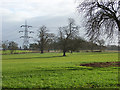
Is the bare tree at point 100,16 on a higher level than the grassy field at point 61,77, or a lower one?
higher

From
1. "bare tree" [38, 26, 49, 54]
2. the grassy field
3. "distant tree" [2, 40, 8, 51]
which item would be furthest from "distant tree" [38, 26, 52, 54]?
the grassy field

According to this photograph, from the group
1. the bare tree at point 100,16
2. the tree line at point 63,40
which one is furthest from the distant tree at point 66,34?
the bare tree at point 100,16

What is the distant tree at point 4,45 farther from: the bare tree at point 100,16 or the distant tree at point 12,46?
the bare tree at point 100,16

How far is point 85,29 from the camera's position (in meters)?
18.9

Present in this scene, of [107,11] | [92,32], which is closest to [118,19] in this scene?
[107,11]

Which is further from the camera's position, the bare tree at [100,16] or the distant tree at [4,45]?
the distant tree at [4,45]

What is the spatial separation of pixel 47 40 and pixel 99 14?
6389 cm

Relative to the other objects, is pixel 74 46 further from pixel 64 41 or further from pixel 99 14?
pixel 99 14

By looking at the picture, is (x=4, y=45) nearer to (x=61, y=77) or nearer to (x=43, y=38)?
(x=43, y=38)

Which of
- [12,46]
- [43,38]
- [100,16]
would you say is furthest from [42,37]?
[100,16]

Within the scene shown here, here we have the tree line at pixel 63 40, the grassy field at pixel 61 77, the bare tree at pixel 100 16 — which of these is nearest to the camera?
the grassy field at pixel 61 77

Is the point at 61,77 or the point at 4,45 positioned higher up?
the point at 4,45

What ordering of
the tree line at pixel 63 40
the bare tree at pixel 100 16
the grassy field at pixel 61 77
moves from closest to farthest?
the grassy field at pixel 61 77 < the bare tree at pixel 100 16 < the tree line at pixel 63 40

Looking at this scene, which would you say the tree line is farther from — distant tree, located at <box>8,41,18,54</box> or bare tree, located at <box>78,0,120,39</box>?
bare tree, located at <box>78,0,120,39</box>
